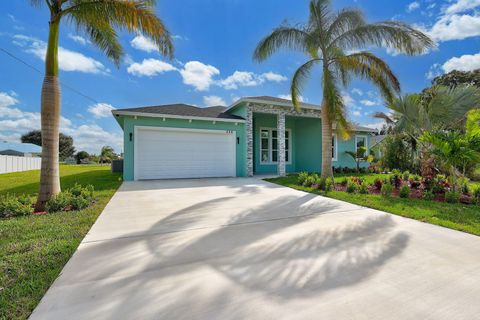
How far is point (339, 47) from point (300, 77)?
67.4 inches

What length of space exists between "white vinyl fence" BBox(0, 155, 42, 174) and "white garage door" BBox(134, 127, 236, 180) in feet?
50.9

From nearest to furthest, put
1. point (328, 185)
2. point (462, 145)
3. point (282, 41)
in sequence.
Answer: point (462, 145)
point (328, 185)
point (282, 41)

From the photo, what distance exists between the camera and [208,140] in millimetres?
12375

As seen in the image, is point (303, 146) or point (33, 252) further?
point (303, 146)

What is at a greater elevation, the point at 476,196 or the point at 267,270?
the point at 476,196

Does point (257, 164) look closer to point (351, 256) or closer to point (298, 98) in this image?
point (298, 98)

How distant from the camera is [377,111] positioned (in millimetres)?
16156

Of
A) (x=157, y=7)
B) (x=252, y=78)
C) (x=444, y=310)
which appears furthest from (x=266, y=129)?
(x=444, y=310)

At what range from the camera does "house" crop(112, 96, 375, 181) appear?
36.1 feet

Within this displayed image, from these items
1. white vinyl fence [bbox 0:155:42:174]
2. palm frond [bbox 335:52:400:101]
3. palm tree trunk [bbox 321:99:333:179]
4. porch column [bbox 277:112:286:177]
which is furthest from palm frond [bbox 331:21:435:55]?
white vinyl fence [bbox 0:155:42:174]

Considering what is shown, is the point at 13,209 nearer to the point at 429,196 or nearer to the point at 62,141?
the point at 429,196

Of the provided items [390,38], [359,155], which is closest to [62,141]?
[359,155]

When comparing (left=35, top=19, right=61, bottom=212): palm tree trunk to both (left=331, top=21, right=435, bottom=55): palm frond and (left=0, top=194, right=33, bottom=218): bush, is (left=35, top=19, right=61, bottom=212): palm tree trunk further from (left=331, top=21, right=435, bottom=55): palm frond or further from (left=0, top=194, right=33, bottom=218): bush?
(left=331, top=21, right=435, bottom=55): palm frond

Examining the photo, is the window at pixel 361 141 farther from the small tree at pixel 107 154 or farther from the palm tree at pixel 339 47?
the small tree at pixel 107 154
